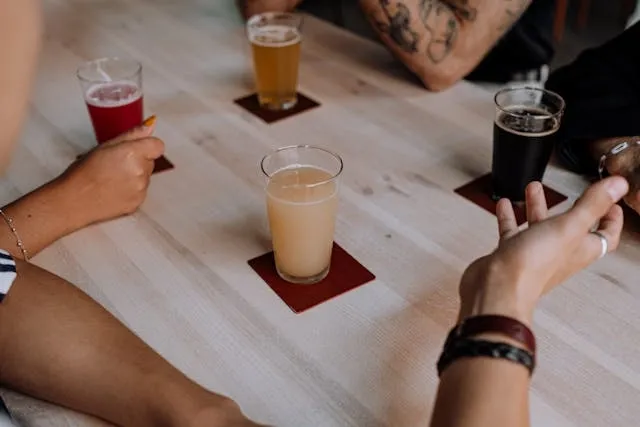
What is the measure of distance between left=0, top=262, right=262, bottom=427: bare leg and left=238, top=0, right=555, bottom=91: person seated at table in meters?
0.83

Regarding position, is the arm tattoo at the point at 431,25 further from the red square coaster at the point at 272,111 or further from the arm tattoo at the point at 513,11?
the red square coaster at the point at 272,111

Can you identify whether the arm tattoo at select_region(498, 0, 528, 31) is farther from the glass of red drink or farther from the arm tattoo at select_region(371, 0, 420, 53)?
the glass of red drink

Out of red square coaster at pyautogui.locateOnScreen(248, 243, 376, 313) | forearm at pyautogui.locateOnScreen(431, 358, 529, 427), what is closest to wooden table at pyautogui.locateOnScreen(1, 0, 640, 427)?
red square coaster at pyautogui.locateOnScreen(248, 243, 376, 313)

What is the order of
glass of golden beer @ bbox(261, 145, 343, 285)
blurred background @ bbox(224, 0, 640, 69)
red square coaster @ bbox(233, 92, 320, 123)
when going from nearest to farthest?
glass of golden beer @ bbox(261, 145, 343, 285) < red square coaster @ bbox(233, 92, 320, 123) < blurred background @ bbox(224, 0, 640, 69)

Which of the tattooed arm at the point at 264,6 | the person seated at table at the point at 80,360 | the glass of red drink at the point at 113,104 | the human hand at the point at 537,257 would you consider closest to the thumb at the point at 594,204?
the human hand at the point at 537,257

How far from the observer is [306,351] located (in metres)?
0.81

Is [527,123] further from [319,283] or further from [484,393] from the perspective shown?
[484,393]

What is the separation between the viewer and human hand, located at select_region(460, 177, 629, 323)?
684 mm

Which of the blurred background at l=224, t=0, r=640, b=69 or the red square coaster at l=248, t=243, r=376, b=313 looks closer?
the red square coaster at l=248, t=243, r=376, b=313

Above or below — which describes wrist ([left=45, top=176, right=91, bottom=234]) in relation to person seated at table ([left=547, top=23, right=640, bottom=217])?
below

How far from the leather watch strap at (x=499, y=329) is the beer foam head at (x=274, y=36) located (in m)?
0.80

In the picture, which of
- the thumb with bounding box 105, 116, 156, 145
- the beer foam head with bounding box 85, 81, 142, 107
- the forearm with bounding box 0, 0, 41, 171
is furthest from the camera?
the beer foam head with bounding box 85, 81, 142, 107

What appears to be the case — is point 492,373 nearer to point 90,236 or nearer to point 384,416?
point 384,416

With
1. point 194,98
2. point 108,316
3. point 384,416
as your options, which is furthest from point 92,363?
point 194,98
